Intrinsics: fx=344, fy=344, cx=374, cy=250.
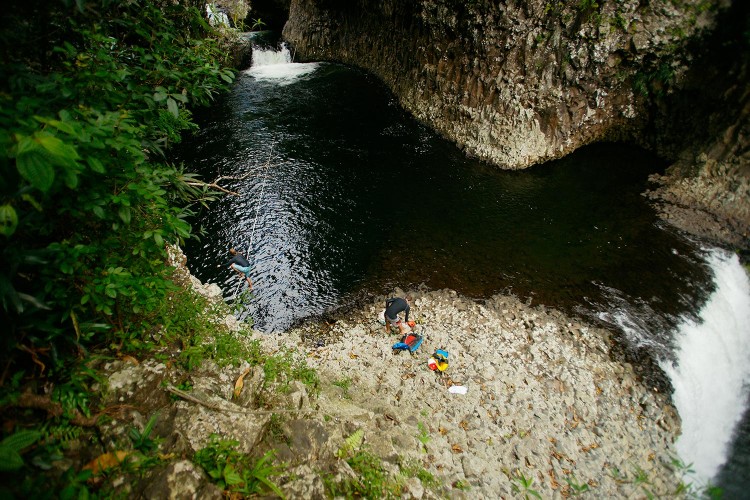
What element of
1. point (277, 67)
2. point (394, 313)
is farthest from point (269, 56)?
point (394, 313)


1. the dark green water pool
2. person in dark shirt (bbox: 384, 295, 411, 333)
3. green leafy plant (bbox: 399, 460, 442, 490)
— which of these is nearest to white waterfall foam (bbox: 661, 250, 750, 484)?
the dark green water pool

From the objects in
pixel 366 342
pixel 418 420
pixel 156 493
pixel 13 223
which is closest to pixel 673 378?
pixel 418 420

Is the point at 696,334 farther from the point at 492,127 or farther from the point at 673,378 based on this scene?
the point at 492,127

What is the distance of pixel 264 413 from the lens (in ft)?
17.7

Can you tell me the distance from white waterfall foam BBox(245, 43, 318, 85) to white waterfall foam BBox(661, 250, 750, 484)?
28471 millimetres

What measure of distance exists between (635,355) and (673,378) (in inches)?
37.6

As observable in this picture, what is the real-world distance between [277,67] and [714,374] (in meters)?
Answer: 34.1

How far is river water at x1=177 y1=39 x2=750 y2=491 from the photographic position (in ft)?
33.8

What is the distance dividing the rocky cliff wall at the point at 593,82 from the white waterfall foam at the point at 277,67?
37.9ft

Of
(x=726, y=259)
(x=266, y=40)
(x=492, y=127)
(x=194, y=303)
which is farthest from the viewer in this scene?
(x=266, y=40)

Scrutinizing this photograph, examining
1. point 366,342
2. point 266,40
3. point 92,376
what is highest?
point 266,40

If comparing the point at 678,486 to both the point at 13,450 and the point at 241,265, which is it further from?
the point at 241,265

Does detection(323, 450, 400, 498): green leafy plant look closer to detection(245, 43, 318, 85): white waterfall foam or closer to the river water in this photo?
the river water

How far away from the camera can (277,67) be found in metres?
30.7
